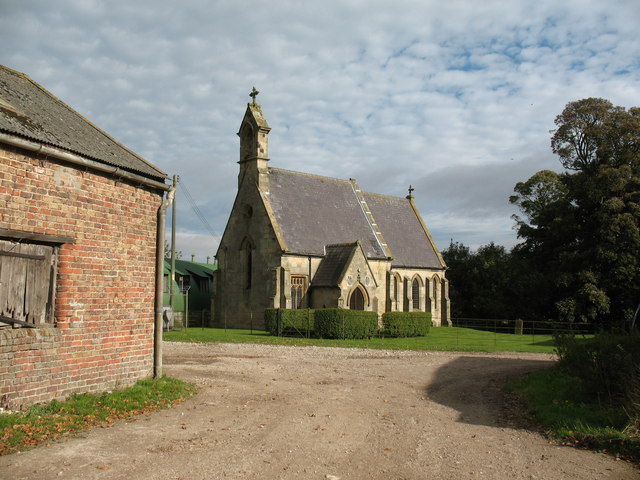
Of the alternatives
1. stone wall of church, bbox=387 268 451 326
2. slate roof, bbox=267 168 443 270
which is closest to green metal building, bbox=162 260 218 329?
slate roof, bbox=267 168 443 270

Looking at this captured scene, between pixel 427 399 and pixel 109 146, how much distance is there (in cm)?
911

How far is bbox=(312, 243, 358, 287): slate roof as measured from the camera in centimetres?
3412

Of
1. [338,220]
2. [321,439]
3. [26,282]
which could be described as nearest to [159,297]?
[26,282]

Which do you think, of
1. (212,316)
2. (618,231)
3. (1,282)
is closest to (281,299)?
(212,316)

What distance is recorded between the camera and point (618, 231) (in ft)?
117

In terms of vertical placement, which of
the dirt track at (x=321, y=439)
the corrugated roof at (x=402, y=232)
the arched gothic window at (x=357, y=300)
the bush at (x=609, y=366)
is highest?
the corrugated roof at (x=402, y=232)

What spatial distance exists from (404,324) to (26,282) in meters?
22.7

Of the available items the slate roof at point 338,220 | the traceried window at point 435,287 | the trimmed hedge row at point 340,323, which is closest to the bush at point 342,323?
the trimmed hedge row at point 340,323

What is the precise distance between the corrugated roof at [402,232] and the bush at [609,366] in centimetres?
3006

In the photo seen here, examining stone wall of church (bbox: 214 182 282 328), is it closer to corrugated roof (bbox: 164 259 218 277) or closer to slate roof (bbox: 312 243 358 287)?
slate roof (bbox: 312 243 358 287)

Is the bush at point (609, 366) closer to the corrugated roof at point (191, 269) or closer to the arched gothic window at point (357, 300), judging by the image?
the arched gothic window at point (357, 300)

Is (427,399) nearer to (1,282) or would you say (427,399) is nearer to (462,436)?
(462,436)

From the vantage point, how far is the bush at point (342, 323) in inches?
1084

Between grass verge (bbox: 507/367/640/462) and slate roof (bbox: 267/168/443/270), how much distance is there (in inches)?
874
